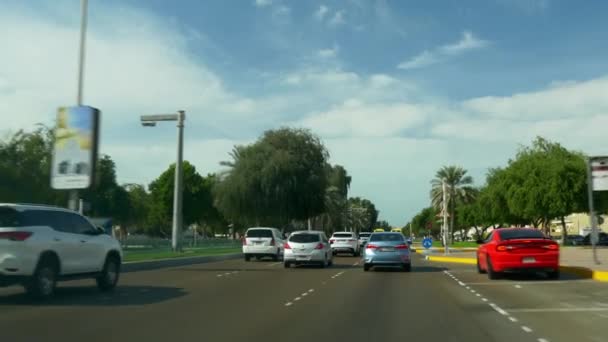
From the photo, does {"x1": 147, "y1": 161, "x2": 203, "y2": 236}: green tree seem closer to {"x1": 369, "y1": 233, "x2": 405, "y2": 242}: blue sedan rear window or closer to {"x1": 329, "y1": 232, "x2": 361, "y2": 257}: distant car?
{"x1": 329, "y1": 232, "x2": 361, "y2": 257}: distant car

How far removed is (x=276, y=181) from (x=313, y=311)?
1724 inches

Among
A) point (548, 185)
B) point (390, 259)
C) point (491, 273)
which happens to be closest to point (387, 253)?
point (390, 259)

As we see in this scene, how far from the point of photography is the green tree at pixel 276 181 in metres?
55.9

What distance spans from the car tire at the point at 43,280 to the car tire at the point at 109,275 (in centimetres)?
187

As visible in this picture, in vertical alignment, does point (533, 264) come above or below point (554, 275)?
above

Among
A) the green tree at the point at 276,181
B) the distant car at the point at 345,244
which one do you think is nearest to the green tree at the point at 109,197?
the green tree at the point at 276,181

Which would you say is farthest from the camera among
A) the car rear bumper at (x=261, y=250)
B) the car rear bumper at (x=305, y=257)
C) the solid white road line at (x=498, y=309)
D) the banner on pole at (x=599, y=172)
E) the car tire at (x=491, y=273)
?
the car rear bumper at (x=261, y=250)

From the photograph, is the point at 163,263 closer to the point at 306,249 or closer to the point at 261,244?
the point at 306,249

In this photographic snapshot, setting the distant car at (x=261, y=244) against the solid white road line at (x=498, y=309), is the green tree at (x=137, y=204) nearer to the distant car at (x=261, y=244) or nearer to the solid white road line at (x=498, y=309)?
the distant car at (x=261, y=244)

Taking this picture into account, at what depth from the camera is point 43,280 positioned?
1353cm

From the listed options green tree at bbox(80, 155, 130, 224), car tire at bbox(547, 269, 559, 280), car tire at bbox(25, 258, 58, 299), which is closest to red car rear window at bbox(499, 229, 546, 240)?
car tire at bbox(547, 269, 559, 280)

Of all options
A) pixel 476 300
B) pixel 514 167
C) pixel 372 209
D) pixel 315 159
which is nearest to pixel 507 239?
pixel 476 300

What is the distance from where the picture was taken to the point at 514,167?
61156 millimetres

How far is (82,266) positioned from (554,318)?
402 inches
